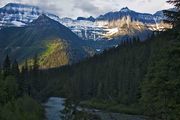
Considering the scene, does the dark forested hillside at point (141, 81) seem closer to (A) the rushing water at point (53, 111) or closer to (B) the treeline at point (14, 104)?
(A) the rushing water at point (53, 111)

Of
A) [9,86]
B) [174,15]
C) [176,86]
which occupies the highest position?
[174,15]

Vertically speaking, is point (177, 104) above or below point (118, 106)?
above

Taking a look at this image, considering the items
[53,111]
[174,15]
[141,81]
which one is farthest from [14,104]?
[141,81]

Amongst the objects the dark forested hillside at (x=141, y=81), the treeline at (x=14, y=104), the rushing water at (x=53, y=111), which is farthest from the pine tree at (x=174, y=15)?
the rushing water at (x=53, y=111)

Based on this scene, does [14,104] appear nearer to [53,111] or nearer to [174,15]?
[174,15]

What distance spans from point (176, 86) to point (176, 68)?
A: 102cm

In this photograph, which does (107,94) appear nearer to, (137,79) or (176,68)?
A: (137,79)

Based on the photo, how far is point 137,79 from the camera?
493 feet

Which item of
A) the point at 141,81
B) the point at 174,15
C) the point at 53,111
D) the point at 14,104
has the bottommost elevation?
the point at 53,111

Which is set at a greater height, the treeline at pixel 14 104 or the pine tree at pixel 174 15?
the pine tree at pixel 174 15

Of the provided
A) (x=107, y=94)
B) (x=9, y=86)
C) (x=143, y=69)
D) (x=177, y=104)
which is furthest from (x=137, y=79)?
(x=177, y=104)

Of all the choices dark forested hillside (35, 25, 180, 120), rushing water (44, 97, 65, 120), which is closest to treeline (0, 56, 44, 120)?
dark forested hillside (35, 25, 180, 120)

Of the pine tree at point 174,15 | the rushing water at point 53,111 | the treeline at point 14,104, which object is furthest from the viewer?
the rushing water at point 53,111

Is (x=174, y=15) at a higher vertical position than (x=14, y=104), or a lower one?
higher
